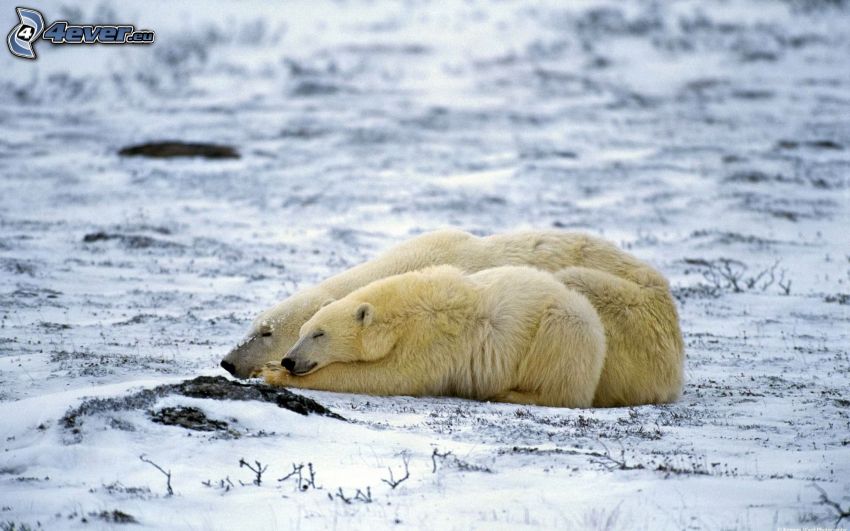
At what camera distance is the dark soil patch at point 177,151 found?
722 inches

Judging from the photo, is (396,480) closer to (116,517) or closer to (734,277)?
(116,517)

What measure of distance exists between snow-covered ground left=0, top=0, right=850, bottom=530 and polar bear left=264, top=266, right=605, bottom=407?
22 centimetres

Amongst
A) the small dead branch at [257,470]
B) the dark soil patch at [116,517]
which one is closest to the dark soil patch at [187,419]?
the small dead branch at [257,470]

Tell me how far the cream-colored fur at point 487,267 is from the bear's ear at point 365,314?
0.76 meters

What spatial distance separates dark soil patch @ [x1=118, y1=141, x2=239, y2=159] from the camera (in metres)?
18.3

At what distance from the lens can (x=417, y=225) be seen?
13836mm

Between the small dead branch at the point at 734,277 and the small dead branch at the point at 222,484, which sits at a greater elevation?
the small dead branch at the point at 222,484

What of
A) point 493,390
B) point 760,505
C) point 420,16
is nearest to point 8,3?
point 420,16

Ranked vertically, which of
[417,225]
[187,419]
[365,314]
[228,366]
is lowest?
[417,225]

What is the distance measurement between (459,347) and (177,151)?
1349 cm

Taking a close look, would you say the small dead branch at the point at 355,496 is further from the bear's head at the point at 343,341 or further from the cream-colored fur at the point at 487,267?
the cream-colored fur at the point at 487,267

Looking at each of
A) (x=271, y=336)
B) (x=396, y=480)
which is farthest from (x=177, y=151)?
(x=396, y=480)

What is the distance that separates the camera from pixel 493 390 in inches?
248

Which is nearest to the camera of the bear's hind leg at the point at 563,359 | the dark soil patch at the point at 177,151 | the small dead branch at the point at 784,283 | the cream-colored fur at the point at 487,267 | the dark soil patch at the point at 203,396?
the dark soil patch at the point at 203,396
